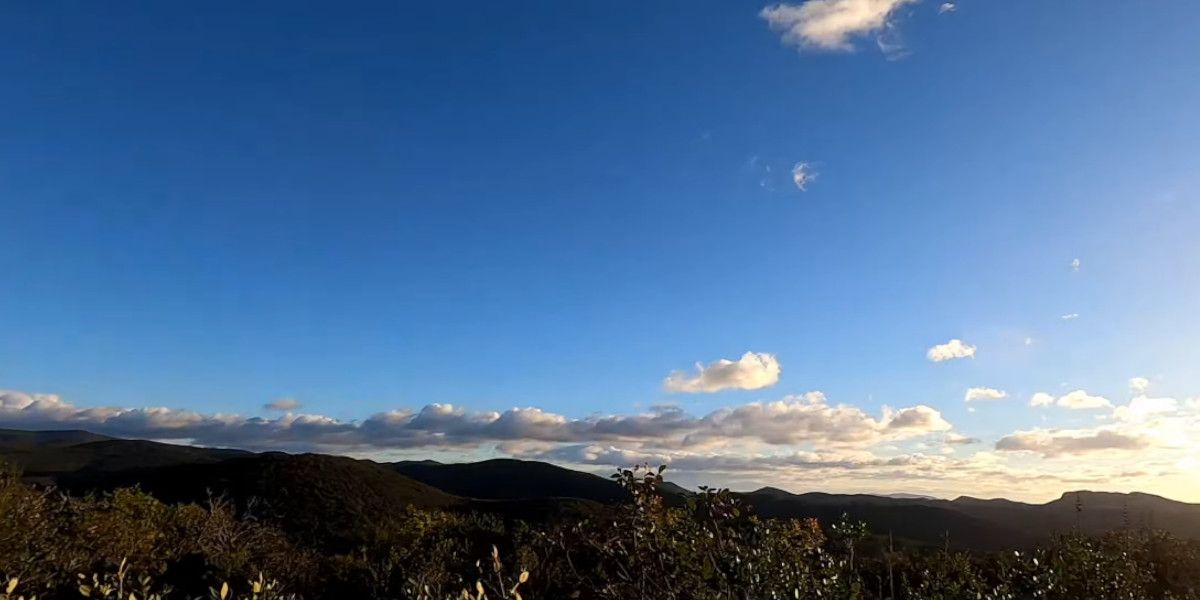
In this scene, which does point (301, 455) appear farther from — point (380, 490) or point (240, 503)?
point (240, 503)

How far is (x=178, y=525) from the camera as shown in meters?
36.8

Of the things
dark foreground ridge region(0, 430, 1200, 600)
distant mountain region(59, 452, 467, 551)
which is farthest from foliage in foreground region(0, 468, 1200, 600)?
distant mountain region(59, 452, 467, 551)

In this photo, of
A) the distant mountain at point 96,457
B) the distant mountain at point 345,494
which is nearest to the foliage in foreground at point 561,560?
the distant mountain at point 345,494

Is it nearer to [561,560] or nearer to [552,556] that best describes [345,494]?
[552,556]

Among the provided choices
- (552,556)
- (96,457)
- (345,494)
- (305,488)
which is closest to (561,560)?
(552,556)

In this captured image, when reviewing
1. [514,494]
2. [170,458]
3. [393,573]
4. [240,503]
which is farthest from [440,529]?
[170,458]

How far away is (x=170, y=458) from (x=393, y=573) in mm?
173649

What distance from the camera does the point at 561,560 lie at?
18719 mm

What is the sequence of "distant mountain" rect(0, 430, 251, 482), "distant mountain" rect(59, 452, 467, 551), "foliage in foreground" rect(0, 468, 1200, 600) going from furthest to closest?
"distant mountain" rect(0, 430, 251, 482) → "distant mountain" rect(59, 452, 467, 551) → "foliage in foreground" rect(0, 468, 1200, 600)

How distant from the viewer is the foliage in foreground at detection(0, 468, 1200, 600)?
33.1 feet

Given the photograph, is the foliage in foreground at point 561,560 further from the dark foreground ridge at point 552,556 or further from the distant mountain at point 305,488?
the distant mountain at point 305,488

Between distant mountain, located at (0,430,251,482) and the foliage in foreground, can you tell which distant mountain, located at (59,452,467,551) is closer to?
distant mountain, located at (0,430,251,482)

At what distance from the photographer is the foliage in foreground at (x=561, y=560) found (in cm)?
1008

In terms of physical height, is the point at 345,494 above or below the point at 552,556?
below
